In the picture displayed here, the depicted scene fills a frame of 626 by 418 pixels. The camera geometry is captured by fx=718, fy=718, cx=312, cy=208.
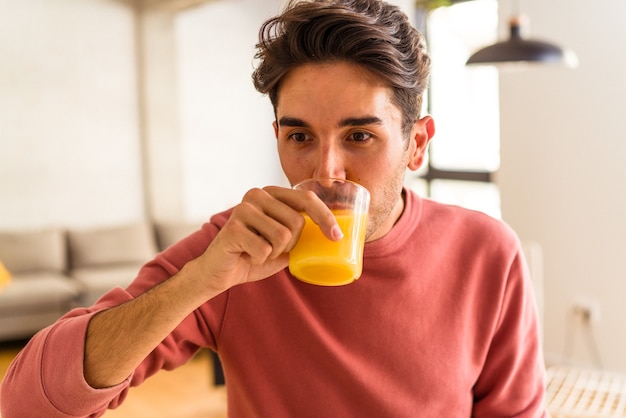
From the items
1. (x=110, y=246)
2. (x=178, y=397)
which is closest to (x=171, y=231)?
(x=110, y=246)

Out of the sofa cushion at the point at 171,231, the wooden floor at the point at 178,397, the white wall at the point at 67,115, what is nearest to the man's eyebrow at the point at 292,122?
the wooden floor at the point at 178,397

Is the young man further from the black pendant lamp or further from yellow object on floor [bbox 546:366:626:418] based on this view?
the black pendant lamp

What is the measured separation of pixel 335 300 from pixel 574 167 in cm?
371

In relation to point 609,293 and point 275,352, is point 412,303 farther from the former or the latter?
point 609,293

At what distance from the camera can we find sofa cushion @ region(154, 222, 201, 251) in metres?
6.36

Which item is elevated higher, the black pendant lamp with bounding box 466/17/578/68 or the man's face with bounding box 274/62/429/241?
the black pendant lamp with bounding box 466/17/578/68

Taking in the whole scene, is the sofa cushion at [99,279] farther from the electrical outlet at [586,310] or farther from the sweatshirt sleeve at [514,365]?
the sweatshirt sleeve at [514,365]

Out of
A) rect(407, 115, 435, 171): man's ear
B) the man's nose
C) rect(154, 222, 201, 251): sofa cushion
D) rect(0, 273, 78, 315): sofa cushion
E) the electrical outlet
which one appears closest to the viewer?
the man's nose

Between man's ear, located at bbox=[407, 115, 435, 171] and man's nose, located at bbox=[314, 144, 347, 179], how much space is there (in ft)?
0.75

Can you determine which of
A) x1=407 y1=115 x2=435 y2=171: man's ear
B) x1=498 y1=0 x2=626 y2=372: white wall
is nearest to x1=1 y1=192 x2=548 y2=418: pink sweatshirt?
x1=407 y1=115 x2=435 y2=171: man's ear

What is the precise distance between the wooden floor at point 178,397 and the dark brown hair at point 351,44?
10.6 ft

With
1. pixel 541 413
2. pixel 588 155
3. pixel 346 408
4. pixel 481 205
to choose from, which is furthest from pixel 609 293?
pixel 346 408

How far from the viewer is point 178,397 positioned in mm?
4434

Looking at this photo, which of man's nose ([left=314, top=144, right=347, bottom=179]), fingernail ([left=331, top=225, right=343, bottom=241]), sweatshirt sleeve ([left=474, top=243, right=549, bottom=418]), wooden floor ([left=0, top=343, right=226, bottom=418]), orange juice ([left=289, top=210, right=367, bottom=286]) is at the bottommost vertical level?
wooden floor ([left=0, top=343, right=226, bottom=418])
